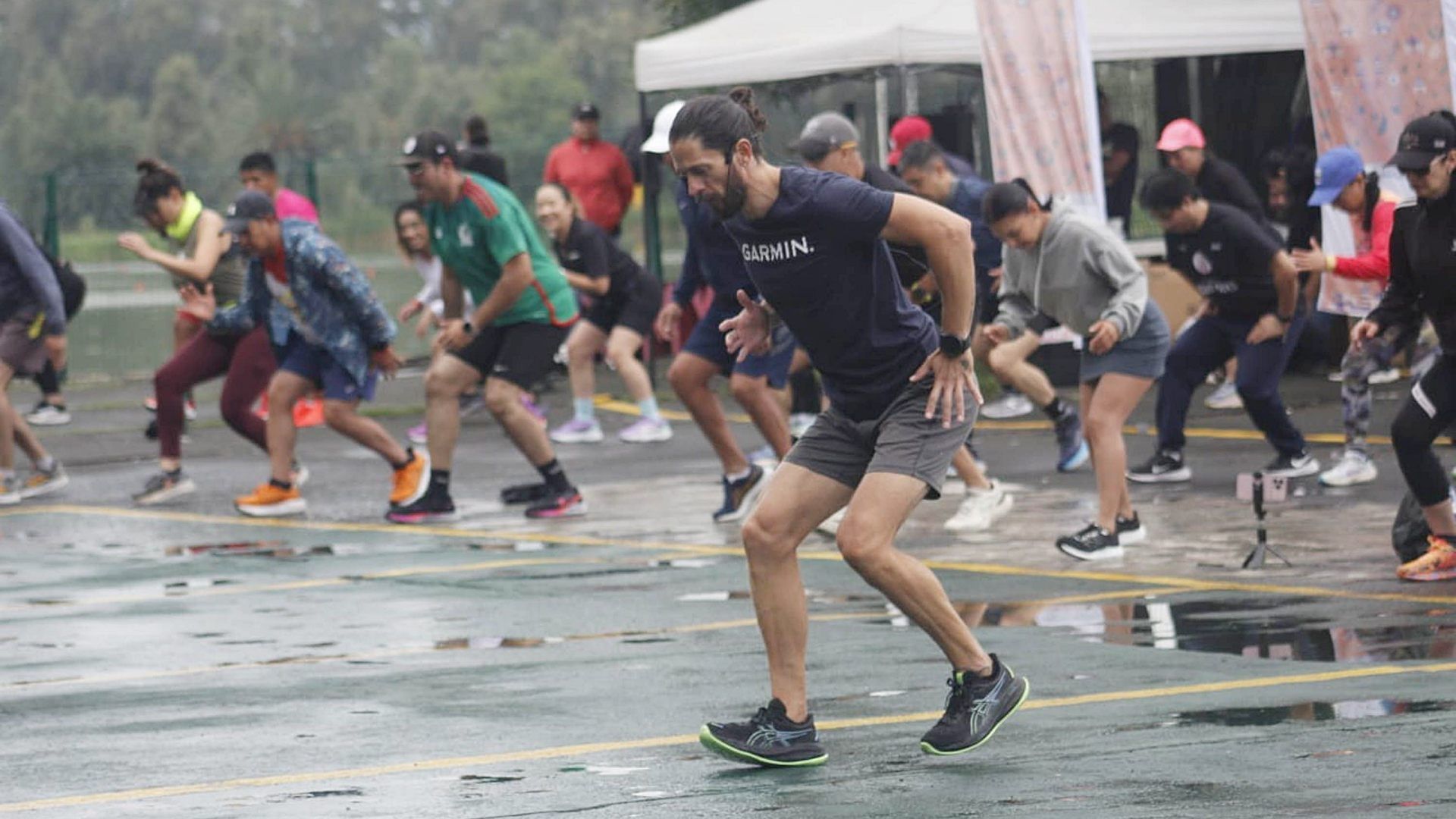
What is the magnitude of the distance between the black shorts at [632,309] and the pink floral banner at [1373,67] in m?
4.95

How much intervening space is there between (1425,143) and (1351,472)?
3.66 meters

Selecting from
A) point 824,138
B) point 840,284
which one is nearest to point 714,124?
point 840,284

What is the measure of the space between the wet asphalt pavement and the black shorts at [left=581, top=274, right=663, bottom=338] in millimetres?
2709

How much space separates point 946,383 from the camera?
7078mm

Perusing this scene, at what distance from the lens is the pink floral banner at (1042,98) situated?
1537 centimetres

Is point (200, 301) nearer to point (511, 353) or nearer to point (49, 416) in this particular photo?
point (511, 353)

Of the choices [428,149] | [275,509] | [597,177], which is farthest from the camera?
[597,177]

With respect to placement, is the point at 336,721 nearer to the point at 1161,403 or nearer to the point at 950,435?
the point at 950,435

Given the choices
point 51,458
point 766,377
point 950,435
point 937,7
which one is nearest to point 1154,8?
point 937,7

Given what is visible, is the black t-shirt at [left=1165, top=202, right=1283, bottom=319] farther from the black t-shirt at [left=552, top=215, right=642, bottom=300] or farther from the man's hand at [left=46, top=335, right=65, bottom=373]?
the man's hand at [left=46, top=335, right=65, bottom=373]

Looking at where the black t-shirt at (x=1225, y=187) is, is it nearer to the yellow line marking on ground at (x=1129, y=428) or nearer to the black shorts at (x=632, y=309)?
the yellow line marking on ground at (x=1129, y=428)

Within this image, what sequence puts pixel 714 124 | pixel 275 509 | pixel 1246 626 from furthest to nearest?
pixel 275 509, pixel 1246 626, pixel 714 124

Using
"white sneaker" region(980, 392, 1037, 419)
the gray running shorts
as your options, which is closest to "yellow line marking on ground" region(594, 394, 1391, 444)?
"white sneaker" region(980, 392, 1037, 419)

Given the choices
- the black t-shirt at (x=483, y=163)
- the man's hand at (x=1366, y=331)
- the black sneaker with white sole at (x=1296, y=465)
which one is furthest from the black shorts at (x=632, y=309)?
the man's hand at (x=1366, y=331)
